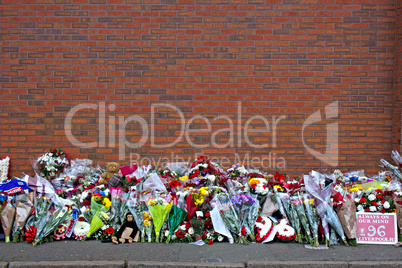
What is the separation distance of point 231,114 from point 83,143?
2.35 metres

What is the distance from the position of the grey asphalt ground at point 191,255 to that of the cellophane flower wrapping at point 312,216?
182 mm

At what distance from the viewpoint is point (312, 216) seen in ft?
15.9

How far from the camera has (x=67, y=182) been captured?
596 centimetres

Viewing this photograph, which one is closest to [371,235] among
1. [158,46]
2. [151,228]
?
[151,228]

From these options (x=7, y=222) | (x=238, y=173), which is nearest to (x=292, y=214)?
(x=238, y=173)

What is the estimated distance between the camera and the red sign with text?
4.80 m

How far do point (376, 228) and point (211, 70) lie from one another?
3191mm

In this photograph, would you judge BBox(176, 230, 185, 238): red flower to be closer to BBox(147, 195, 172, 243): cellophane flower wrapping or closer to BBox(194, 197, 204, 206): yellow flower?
BBox(147, 195, 172, 243): cellophane flower wrapping

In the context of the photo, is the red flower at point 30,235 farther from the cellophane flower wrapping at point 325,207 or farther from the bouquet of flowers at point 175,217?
the cellophane flower wrapping at point 325,207

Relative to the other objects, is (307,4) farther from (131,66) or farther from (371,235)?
(371,235)

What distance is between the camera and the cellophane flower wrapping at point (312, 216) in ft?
15.7

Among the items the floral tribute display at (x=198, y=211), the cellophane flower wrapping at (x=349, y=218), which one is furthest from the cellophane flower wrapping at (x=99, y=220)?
the cellophane flower wrapping at (x=349, y=218)

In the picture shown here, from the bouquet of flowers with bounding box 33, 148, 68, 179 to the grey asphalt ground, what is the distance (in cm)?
159

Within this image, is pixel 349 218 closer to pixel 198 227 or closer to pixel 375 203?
pixel 375 203
